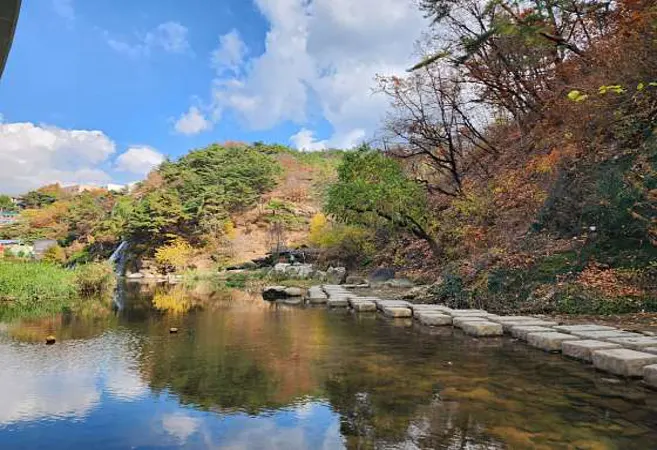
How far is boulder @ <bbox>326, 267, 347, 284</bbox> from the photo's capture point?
17172 mm

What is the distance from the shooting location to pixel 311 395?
4367mm

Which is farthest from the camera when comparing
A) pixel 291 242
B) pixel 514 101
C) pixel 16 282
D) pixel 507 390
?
pixel 291 242

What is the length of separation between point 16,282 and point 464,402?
A: 12.9m

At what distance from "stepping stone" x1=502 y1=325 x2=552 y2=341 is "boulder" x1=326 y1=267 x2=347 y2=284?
10511 mm

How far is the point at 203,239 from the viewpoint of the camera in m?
32.8

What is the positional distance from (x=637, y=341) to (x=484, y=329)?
6.66ft

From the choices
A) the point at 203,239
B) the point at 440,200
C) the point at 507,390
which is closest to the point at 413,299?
the point at 440,200

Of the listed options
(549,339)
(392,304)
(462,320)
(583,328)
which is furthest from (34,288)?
(583,328)

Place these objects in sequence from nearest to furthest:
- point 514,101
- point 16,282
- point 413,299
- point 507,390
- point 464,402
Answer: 1. point 464,402
2. point 507,390
3. point 413,299
4. point 16,282
5. point 514,101

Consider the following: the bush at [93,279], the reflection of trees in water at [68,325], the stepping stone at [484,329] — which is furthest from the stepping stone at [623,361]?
the bush at [93,279]

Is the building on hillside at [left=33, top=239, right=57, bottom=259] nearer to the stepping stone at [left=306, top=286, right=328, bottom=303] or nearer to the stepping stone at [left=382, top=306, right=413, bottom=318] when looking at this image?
the stepping stone at [left=306, top=286, right=328, bottom=303]

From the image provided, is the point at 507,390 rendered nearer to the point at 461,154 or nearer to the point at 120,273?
the point at 461,154

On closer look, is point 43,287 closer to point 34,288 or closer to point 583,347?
point 34,288

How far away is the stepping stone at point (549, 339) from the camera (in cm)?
574
